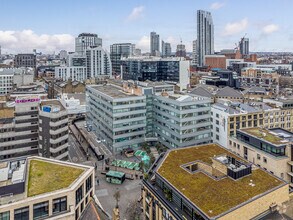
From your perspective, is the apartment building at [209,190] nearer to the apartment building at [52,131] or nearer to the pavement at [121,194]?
the pavement at [121,194]

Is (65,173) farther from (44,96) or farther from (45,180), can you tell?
(44,96)

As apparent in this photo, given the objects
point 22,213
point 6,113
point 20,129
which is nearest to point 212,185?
point 22,213

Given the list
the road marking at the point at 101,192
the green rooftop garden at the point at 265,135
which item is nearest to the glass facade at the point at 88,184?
the road marking at the point at 101,192

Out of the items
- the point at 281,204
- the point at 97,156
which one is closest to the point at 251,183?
the point at 281,204

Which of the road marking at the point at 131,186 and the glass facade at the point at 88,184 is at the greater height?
the glass facade at the point at 88,184

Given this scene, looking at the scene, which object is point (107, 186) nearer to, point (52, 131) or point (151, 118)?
point (52, 131)

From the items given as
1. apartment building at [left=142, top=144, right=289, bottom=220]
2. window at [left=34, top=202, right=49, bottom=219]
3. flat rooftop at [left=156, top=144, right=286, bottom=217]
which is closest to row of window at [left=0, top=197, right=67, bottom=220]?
window at [left=34, top=202, right=49, bottom=219]

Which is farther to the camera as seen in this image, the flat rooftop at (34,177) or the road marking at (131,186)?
the road marking at (131,186)
